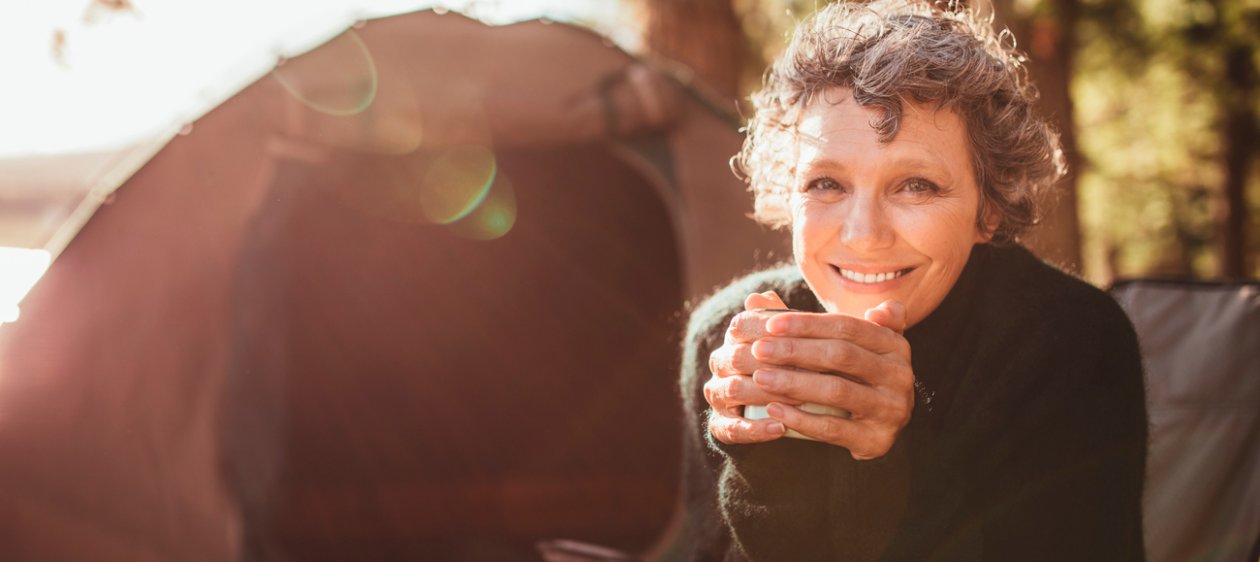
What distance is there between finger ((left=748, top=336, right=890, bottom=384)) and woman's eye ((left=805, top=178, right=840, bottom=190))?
0.29m

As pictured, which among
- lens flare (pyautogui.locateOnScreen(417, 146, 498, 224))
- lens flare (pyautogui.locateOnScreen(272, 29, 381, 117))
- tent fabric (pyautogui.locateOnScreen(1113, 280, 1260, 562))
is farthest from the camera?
lens flare (pyautogui.locateOnScreen(417, 146, 498, 224))

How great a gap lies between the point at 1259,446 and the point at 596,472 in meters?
2.30

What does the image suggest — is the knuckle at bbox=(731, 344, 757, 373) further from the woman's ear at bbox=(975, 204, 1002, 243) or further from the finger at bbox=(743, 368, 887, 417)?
the woman's ear at bbox=(975, 204, 1002, 243)

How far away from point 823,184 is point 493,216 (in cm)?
274

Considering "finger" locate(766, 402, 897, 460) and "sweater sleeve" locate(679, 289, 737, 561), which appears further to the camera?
"sweater sleeve" locate(679, 289, 737, 561)

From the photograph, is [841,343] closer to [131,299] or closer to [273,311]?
[131,299]

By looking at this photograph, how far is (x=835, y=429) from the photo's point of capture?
3.49ft

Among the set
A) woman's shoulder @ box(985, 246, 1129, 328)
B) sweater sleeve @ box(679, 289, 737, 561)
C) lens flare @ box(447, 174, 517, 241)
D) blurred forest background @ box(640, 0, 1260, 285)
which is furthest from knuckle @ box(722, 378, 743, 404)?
lens flare @ box(447, 174, 517, 241)

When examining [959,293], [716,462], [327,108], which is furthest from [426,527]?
[959,293]

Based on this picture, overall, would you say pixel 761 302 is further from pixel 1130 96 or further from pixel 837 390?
pixel 1130 96

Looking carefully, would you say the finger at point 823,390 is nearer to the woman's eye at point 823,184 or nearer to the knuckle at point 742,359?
the knuckle at point 742,359

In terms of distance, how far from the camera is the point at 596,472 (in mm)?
3652

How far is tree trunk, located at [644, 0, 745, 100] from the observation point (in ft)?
12.9

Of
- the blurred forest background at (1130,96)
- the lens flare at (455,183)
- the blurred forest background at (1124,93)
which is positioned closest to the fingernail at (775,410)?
the blurred forest background at (1124,93)
